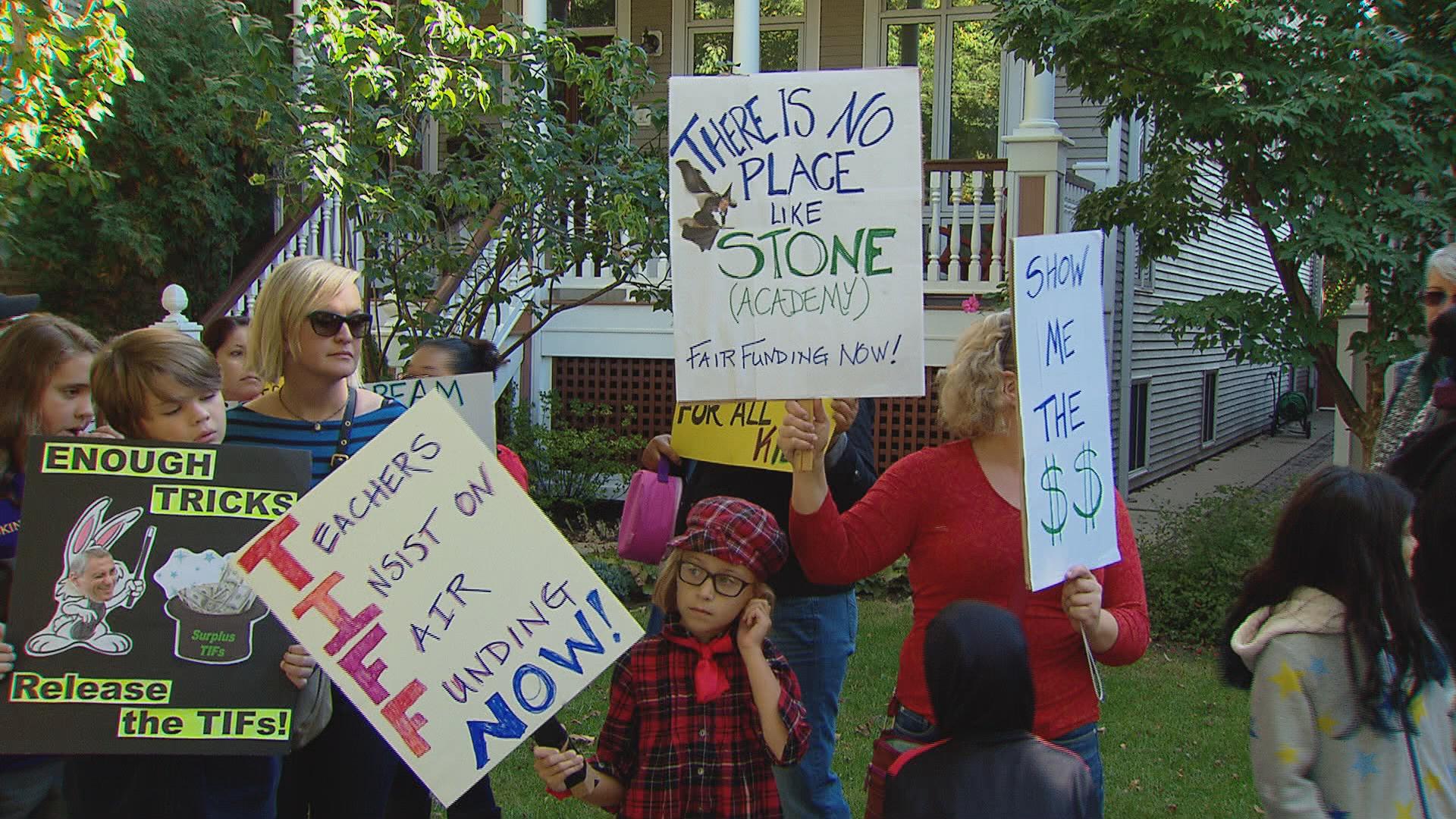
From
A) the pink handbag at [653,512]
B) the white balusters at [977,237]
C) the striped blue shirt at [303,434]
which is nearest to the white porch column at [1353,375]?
the white balusters at [977,237]

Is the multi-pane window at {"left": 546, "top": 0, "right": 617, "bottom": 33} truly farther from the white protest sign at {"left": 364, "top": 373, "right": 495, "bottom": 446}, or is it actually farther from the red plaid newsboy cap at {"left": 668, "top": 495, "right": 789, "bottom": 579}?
the red plaid newsboy cap at {"left": 668, "top": 495, "right": 789, "bottom": 579}

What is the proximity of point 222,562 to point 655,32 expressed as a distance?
10.8 meters

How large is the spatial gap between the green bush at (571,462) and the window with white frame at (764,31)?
168 inches

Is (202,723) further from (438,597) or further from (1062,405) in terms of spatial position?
(1062,405)

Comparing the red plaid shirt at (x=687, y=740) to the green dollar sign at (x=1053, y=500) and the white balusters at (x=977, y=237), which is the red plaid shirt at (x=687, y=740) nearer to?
the green dollar sign at (x=1053, y=500)

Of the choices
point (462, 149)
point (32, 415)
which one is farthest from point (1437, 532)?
point (462, 149)

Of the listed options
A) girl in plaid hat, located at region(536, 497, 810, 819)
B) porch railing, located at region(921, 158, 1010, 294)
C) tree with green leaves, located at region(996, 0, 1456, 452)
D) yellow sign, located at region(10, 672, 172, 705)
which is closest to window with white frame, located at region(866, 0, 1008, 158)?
porch railing, located at region(921, 158, 1010, 294)

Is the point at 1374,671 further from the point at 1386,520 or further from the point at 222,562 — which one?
the point at 222,562

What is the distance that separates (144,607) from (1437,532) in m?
2.90

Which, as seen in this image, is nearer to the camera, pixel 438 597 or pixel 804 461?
pixel 438 597

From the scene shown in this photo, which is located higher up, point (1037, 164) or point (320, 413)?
point (1037, 164)

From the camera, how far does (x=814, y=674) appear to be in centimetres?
330

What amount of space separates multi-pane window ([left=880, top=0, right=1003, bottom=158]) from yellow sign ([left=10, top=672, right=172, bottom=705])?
1028 cm

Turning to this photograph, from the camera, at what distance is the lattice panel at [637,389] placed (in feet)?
32.8
